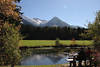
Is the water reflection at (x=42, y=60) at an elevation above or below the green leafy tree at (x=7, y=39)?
below

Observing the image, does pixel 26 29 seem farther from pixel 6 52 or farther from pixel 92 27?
pixel 6 52

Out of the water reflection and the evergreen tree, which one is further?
the water reflection

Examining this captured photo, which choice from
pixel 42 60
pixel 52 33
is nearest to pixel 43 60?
pixel 42 60

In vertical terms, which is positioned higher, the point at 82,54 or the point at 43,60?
the point at 82,54

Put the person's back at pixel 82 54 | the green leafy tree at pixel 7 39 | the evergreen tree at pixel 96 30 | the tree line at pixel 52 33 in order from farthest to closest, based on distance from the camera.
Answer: the tree line at pixel 52 33 → the evergreen tree at pixel 96 30 → the person's back at pixel 82 54 → the green leafy tree at pixel 7 39

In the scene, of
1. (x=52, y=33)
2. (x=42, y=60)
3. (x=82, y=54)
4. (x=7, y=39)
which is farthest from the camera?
(x=52, y=33)

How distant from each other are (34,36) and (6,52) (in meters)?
53.3

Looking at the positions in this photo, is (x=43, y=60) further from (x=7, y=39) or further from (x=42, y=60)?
(x=7, y=39)

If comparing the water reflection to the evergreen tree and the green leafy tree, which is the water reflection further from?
the green leafy tree

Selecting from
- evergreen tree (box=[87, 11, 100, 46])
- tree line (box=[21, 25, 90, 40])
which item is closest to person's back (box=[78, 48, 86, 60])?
evergreen tree (box=[87, 11, 100, 46])

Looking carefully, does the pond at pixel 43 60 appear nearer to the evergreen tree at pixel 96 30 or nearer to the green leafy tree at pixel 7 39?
the evergreen tree at pixel 96 30

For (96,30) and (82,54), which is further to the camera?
(96,30)

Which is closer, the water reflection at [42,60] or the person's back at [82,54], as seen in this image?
the person's back at [82,54]

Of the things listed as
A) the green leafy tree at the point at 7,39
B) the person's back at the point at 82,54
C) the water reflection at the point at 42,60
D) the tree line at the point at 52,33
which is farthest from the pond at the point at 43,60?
the tree line at the point at 52,33
